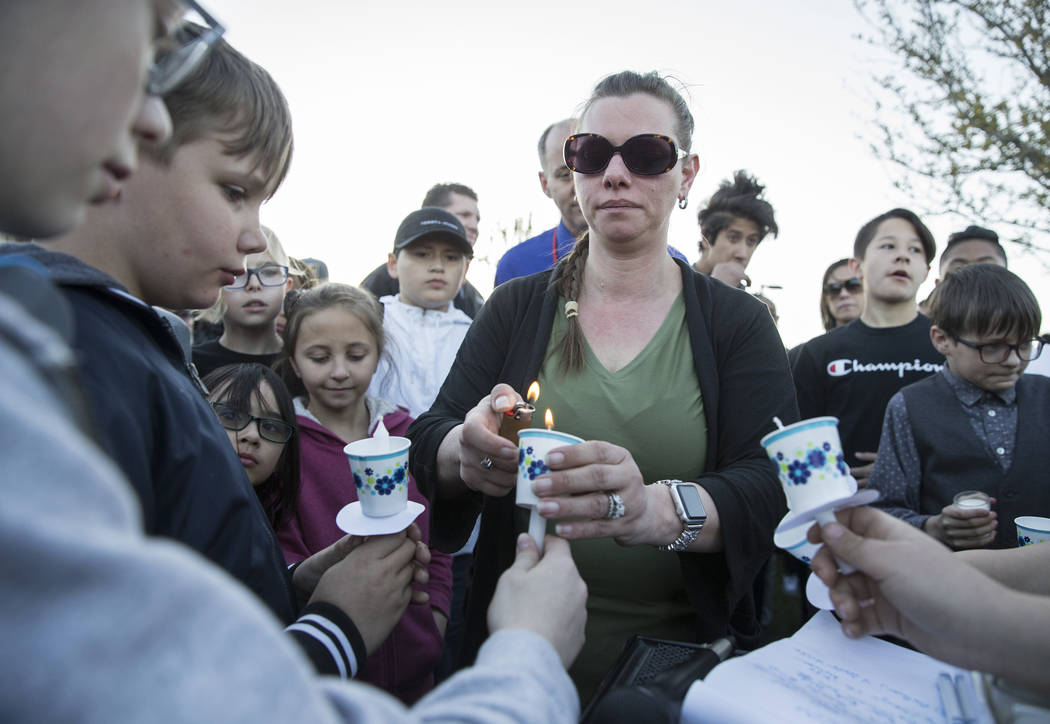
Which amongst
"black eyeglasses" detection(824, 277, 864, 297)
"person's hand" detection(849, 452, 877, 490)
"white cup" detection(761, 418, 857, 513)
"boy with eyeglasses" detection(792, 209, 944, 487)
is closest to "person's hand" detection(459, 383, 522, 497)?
"white cup" detection(761, 418, 857, 513)

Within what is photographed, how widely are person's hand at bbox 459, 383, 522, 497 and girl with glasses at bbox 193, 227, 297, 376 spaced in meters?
2.26

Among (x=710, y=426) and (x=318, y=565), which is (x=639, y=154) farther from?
(x=318, y=565)

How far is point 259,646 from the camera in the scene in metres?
0.56

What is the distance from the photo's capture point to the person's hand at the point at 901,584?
45.8 inches

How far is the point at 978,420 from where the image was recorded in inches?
122

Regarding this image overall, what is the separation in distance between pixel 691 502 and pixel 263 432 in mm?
1823

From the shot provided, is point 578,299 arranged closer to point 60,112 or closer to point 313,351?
point 313,351

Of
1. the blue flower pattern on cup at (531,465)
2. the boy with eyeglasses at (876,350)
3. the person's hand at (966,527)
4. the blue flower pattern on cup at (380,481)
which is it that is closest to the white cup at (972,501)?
the person's hand at (966,527)

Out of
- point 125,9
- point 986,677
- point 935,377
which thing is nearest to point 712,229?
point 935,377

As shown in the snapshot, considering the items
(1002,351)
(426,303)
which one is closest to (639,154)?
(1002,351)

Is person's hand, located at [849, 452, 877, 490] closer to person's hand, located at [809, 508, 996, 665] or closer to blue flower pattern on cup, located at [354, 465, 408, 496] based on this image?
person's hand, located at [809, 508, 996, 665]

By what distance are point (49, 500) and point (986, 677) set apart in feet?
5.03

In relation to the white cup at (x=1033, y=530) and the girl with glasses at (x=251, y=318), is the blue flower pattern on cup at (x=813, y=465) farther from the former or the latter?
the girl with glasses at (x=251, y=318)

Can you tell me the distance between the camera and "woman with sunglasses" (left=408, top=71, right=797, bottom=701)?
1709mm
